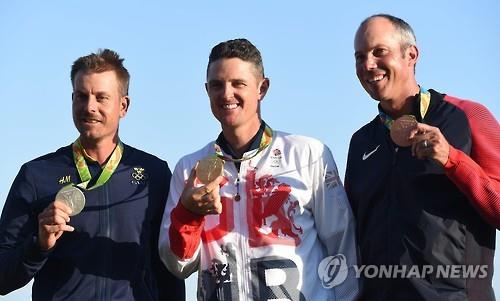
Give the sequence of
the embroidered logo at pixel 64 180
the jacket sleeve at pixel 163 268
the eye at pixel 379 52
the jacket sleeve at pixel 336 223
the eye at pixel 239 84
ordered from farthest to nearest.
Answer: the jacket sleeve at pixel 163 268, the embroidered logo at pixel 64 180, the eye at pixel 239 84, the eye at pixel 379 52, the jacket sleeve at pixel 336 223

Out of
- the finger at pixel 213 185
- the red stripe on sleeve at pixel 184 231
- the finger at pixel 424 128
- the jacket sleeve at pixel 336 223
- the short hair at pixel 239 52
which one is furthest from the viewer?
the short hair at pixel 239 52

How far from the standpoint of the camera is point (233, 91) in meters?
6.77

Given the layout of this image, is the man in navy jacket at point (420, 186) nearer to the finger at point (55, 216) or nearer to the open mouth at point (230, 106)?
the open mouth at point (230, 106)

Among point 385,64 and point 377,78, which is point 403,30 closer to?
point 385,64

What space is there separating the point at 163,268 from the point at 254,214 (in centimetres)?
126

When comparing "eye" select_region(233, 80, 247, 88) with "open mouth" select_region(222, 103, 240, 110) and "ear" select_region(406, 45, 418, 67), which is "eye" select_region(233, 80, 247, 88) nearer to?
"open mouth" select_region(222, 103, 240, 110)

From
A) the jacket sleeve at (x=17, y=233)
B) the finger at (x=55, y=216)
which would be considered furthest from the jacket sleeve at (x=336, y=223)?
the jacket sleeve at (x=17, y=233)

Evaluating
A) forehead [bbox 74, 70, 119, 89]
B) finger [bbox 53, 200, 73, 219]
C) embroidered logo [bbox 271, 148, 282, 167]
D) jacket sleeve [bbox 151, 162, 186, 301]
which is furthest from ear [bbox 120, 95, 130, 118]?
embroidered logo [bbox 271, 148, 282, 167]

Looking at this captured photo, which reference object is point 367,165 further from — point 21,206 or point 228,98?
point 21,206

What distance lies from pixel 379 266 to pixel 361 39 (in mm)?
2014

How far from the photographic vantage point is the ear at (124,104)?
745 cm

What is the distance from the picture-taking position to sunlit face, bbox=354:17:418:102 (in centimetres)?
666

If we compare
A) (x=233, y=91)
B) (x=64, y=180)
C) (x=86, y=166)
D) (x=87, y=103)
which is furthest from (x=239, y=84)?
(x=64, y=180)

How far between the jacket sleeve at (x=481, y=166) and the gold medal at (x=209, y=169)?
1850 millimetres
